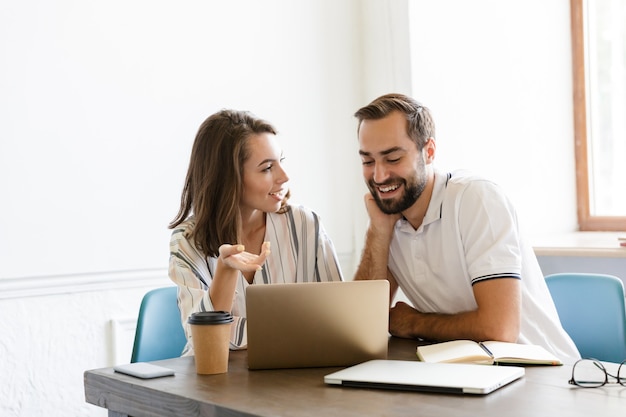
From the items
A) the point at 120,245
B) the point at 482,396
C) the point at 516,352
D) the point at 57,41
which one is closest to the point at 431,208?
the point at 516,352

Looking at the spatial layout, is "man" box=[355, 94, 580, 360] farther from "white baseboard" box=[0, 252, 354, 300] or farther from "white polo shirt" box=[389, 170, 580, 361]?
"white baseboard" box=[0, 252, 354, 300]

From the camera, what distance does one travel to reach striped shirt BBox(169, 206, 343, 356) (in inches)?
79.1

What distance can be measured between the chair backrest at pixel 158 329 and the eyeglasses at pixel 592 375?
46.9 inches

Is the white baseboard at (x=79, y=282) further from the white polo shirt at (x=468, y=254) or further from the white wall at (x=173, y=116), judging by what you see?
the white polo shirt at (x=468, y=254)

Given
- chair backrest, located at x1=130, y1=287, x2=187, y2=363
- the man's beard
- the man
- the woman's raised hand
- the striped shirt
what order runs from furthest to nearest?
Answer: chair backrest, located at x1=130, y1=287, x2=187, y2=363 → the man's beard → the striped shirt → the man → the woman's raised hand

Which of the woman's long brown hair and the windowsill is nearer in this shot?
the woman's long brown hair

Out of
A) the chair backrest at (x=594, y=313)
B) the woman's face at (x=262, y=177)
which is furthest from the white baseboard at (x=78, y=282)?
the chair backrest at (x=594, y=313)

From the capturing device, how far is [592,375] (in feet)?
4.69

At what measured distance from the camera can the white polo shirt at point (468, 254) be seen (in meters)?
1.97

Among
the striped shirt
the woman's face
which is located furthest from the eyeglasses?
the woman's face

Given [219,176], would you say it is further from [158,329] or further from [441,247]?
[441,247]

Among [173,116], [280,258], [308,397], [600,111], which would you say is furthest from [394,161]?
[600,111]

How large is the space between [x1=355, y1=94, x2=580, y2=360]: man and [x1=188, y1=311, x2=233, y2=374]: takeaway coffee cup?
551 millimetres

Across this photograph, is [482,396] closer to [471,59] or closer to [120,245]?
[120,245]
